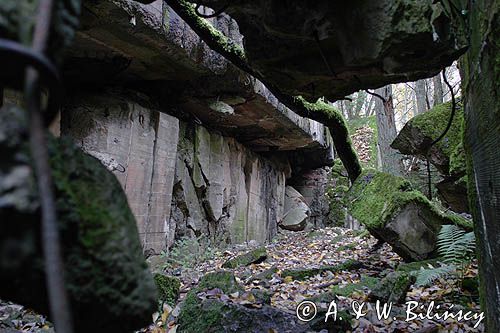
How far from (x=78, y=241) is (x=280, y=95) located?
12.8 ft

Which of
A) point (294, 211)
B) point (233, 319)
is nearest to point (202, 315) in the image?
point (233, 319)

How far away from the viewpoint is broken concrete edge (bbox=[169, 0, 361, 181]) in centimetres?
332

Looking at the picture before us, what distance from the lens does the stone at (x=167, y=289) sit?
148 inches

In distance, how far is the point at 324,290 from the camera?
4.17 meters

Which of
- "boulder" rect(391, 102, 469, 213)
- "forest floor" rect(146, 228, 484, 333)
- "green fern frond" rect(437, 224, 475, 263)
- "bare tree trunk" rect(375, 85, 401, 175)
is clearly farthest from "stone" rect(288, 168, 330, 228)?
"green fern frond" rect(437, 224, 475, 263)

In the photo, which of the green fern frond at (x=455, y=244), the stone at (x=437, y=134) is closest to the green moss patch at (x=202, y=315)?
the green fern frond at (x=455, y=244)

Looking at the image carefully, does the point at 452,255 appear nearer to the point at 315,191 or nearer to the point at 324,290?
the point at 324,290

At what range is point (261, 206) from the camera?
32.8 feet

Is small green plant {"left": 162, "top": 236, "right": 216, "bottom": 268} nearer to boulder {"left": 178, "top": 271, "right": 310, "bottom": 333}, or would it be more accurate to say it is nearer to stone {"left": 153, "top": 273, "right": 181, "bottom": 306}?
stone {"left": 153, "top": 273, "right": 181, "bottom": 306}

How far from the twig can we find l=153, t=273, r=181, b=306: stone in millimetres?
3471

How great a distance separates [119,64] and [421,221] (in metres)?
4.50

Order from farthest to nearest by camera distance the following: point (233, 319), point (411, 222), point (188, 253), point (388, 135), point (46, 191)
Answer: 1. point (388, 135)
2. point (188, 253)
3. point (411, 222)
4. point (233, 319)
5. point (46, 191)

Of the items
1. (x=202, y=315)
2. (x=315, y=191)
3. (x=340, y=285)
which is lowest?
(x=202, y=315)

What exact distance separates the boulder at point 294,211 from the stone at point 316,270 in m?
6.12
